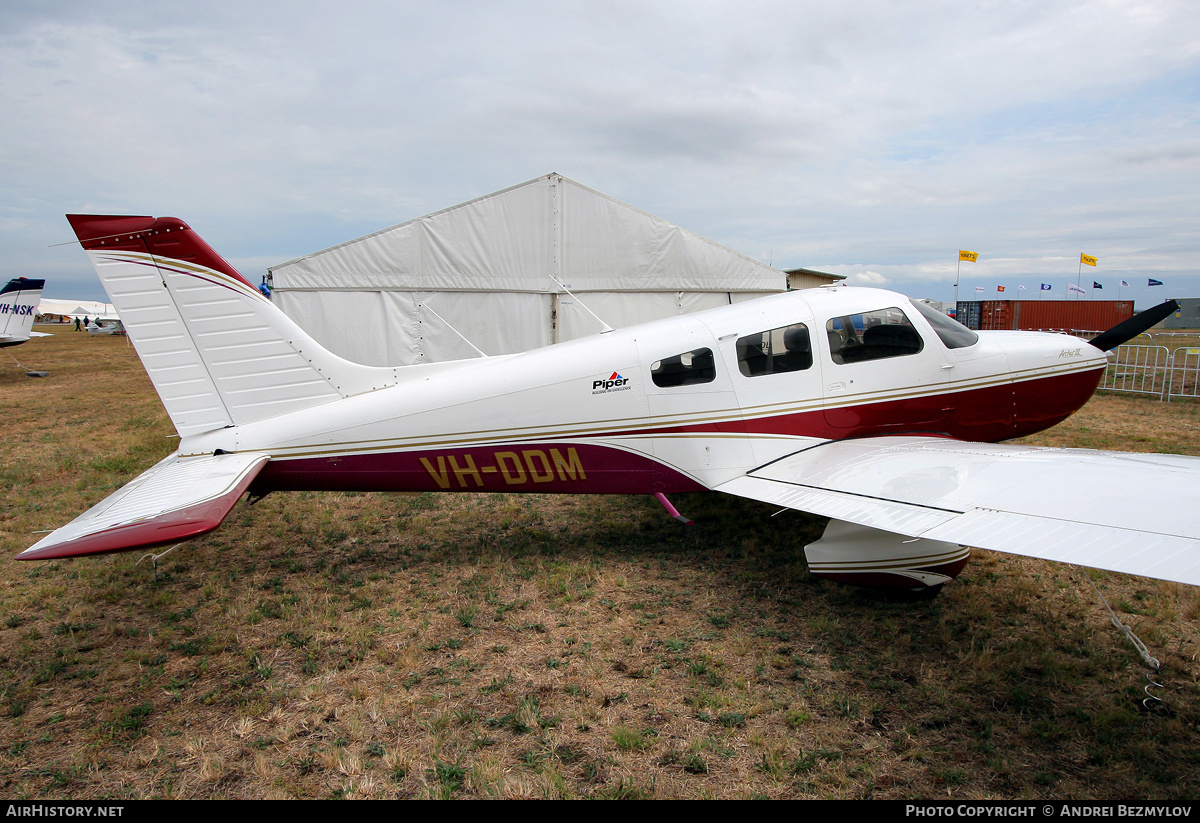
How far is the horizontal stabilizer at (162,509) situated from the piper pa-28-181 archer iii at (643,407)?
36mm


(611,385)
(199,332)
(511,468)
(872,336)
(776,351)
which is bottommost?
(511,468)

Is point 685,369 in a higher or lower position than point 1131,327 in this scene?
lower

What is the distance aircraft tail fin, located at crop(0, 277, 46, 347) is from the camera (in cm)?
2272

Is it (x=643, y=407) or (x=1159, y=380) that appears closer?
(x=643, y=407)

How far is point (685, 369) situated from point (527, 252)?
23.7ft

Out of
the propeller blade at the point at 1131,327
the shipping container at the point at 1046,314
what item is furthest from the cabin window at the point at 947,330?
the shipping container at the point at 1046,314

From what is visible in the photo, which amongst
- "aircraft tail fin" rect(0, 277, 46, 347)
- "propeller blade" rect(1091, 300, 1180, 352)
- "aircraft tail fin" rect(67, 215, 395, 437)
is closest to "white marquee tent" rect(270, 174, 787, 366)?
"aircraft tail fin" rect(67, 215, 395, 437)

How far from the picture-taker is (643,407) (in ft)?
17.6

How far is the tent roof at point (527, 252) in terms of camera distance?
10.9m

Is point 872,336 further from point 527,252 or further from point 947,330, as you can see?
point 527,252

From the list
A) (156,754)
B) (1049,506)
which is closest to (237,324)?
(156,754)

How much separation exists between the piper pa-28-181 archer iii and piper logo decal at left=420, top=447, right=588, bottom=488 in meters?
0.01

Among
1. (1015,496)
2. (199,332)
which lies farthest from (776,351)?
(199,332)
